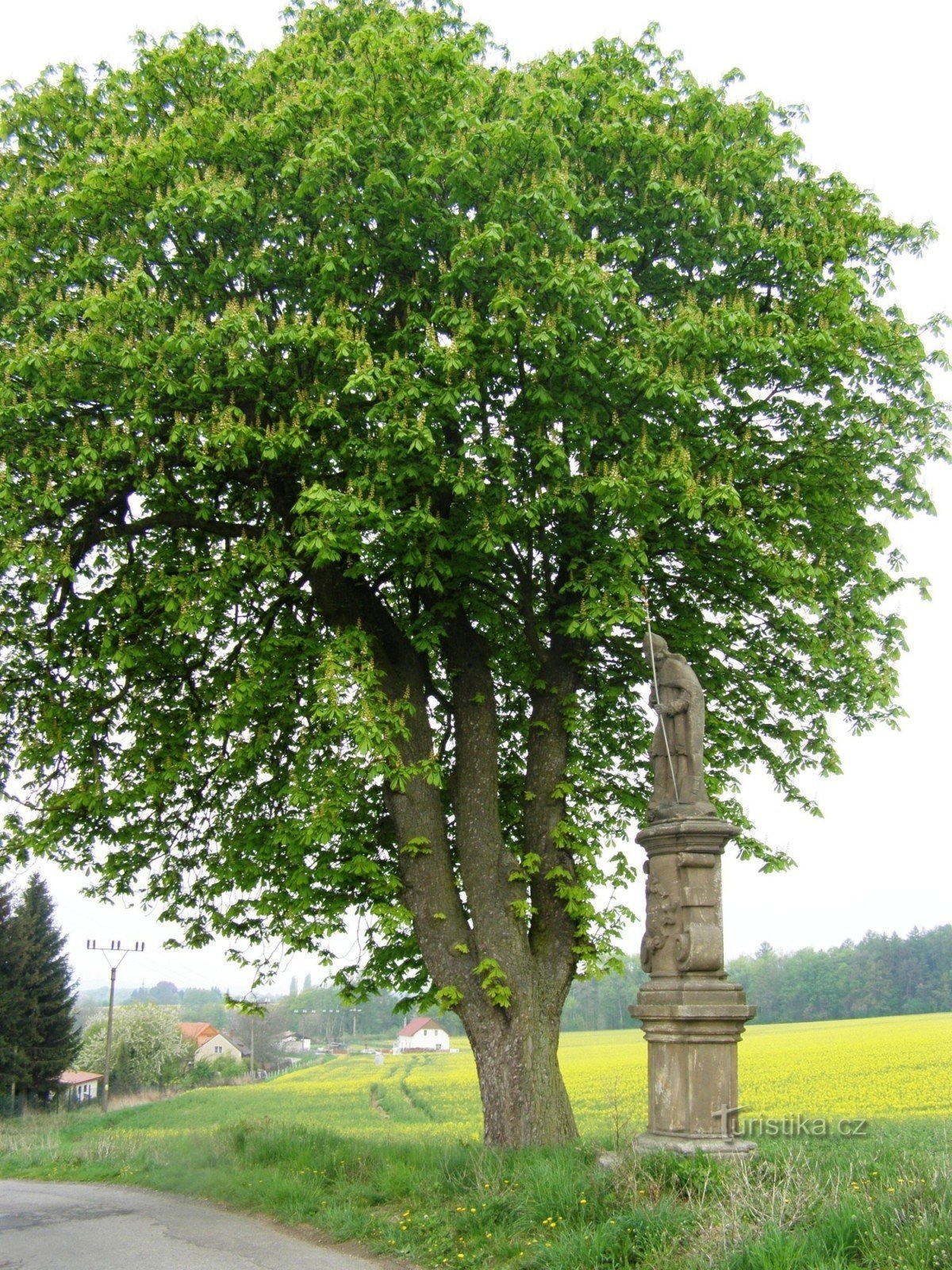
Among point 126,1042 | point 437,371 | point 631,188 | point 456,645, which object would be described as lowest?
point 126,1042

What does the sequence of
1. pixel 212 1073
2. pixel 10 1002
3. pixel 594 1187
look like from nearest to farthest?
pixel 594 1187 → pixel 10 1002 → pixel 212 1073

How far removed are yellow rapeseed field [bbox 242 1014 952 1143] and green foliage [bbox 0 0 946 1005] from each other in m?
4.36

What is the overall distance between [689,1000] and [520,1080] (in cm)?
307

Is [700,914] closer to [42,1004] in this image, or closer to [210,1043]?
[42,1004]

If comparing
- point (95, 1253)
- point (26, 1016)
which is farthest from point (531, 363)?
point (26, 1016)

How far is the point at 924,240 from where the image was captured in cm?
1280

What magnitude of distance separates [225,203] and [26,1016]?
41.5 m

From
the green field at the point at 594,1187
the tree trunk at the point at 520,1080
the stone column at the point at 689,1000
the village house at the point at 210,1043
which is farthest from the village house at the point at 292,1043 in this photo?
the stone column at the point at 689,1000

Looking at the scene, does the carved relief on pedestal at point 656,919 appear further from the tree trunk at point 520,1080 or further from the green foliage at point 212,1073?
the green foliage at point 212,1073

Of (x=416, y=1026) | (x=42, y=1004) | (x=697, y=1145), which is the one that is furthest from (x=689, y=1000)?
(x=416, y=1026)

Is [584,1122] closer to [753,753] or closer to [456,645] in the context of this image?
[753,753]

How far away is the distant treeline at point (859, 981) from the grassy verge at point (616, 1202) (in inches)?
1543

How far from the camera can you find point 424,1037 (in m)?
74.6

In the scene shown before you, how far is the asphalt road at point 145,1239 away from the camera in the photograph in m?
8.69
